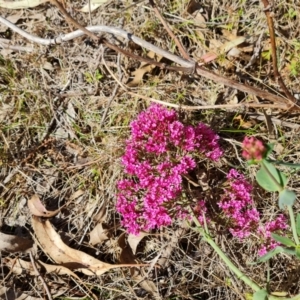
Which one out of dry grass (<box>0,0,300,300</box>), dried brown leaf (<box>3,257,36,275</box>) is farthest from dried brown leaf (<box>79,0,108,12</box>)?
dried brown leaf (<box>3,257,36,275</box>)

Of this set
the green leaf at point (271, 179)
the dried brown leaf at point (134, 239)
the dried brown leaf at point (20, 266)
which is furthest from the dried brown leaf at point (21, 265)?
the green leaf at point (271, 179)

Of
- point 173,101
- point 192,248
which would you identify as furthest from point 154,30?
point 192,248

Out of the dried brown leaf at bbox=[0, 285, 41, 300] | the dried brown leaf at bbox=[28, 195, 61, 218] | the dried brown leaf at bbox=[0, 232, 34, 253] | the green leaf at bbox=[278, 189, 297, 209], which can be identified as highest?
the green leaf at bbox=[278, 189, 297, 209]

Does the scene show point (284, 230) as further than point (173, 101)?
No

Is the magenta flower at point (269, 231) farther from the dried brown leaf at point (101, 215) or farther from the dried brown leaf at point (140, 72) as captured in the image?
the dried brown leaf at point (140, 72)

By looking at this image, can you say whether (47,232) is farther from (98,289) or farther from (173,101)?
(173,101)

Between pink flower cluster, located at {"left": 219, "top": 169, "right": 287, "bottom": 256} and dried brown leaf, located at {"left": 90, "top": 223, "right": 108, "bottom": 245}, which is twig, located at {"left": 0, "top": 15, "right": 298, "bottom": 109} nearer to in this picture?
pink flower cluster, located at {"left": 219, "top": 169, "right": 287, "bottom": 256}

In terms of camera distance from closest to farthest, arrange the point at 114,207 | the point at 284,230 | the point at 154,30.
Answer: the point at 284,230
the point at 114,207
the point at 154,30

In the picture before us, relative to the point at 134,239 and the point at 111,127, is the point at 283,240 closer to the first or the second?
the point at 134,239
